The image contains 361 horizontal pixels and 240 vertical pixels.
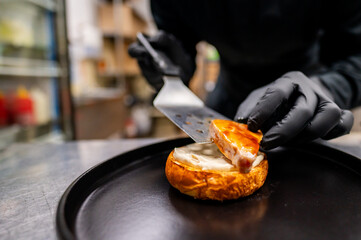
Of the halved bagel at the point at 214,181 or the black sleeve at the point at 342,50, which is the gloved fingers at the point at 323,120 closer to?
the halved bagel at the point at 214,181

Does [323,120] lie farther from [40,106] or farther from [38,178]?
[40,106]

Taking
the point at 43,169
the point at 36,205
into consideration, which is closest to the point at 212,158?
the point at 36,205

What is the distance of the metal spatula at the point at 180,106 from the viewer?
2.63ft

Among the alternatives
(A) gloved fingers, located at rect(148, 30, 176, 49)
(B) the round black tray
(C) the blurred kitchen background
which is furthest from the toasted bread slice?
(C) the blurred kitchen background

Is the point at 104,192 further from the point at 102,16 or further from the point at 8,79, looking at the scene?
the point at 102,16

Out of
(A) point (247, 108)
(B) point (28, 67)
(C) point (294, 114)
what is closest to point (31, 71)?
(B) point (28, 67)

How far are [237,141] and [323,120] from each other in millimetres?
297

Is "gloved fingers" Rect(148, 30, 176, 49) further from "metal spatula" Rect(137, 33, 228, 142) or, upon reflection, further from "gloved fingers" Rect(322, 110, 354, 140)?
"gloved fingers" Rect(322, 110, 354, 140)

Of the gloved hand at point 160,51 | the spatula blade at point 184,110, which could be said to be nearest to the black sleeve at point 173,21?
the gloved hand at point 160,51

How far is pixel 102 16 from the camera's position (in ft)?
15.4

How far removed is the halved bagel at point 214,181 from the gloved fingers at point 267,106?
5.4 inches

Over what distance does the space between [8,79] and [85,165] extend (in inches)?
76.7

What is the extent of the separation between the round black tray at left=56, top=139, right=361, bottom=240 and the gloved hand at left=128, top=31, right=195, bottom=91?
669mm

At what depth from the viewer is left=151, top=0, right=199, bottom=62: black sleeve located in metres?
1.66
